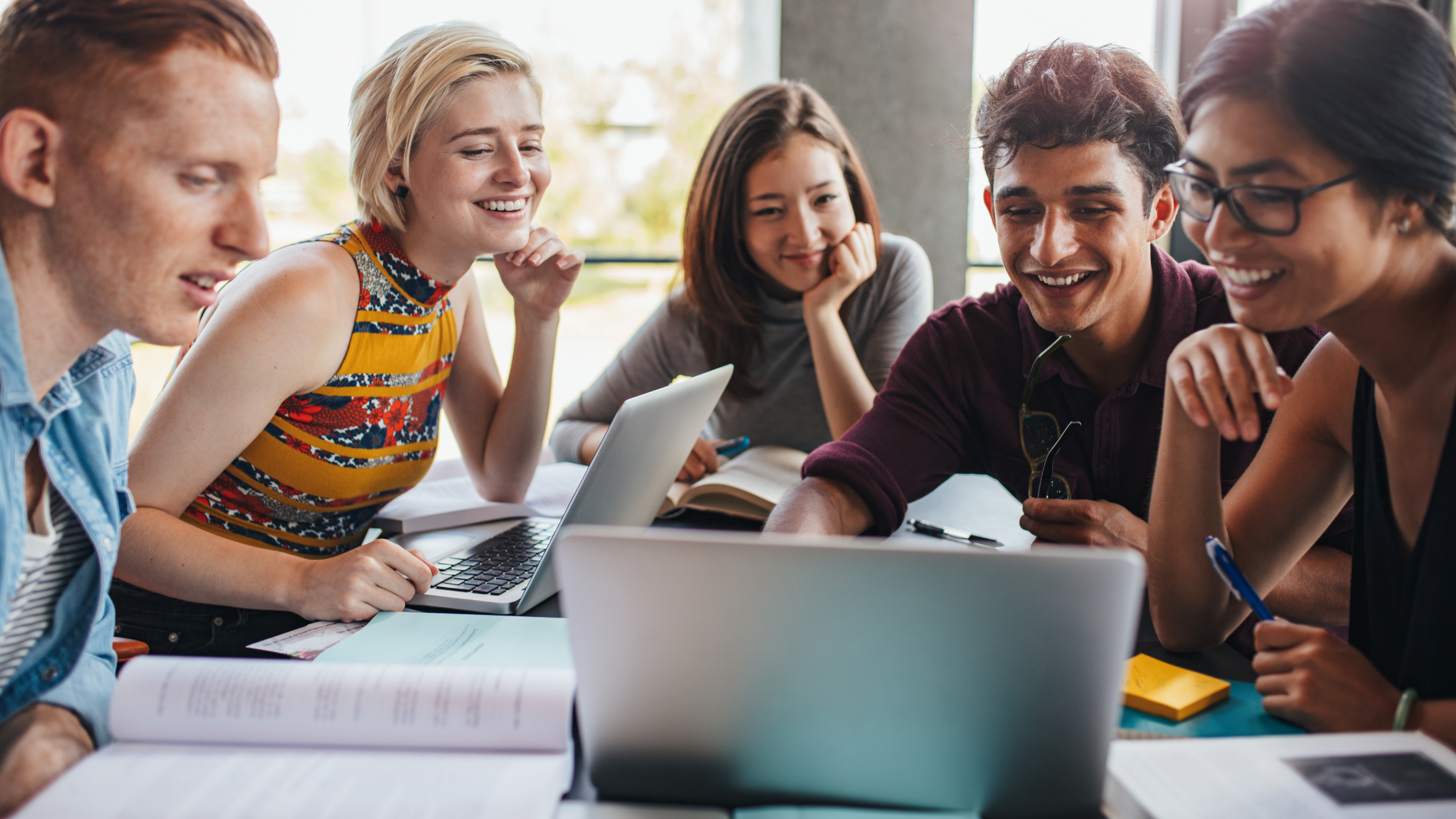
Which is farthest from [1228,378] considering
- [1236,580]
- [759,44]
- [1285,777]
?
[759,44]

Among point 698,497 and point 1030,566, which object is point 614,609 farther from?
point 698,497

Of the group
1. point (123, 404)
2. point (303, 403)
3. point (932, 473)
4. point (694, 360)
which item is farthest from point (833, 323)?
point (123, 404)

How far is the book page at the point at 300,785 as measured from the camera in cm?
62

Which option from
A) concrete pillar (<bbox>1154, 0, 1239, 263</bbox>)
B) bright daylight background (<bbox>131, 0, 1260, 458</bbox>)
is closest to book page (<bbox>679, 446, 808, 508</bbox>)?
concrete pillar (<bbox>1154, 0, 1239, 263</bbox>)

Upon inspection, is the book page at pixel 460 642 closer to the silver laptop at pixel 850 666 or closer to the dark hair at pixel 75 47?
the silver laptop at pixel 850 666

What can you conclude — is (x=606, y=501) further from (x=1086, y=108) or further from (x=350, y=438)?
(x=1086, y=108)

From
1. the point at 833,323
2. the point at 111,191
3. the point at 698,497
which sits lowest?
the point at 698,497

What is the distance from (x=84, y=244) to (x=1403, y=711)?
3.87ft

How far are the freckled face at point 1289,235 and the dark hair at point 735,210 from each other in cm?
125

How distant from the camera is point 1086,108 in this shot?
136cm

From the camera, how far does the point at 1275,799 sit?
0.63 meters

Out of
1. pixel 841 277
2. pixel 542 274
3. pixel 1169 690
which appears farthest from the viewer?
pixel 841 277

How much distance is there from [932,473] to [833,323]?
1.91 ft

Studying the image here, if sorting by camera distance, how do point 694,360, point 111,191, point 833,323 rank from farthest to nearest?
1. point 694,360
2. point 833,323
3. point 111,191
